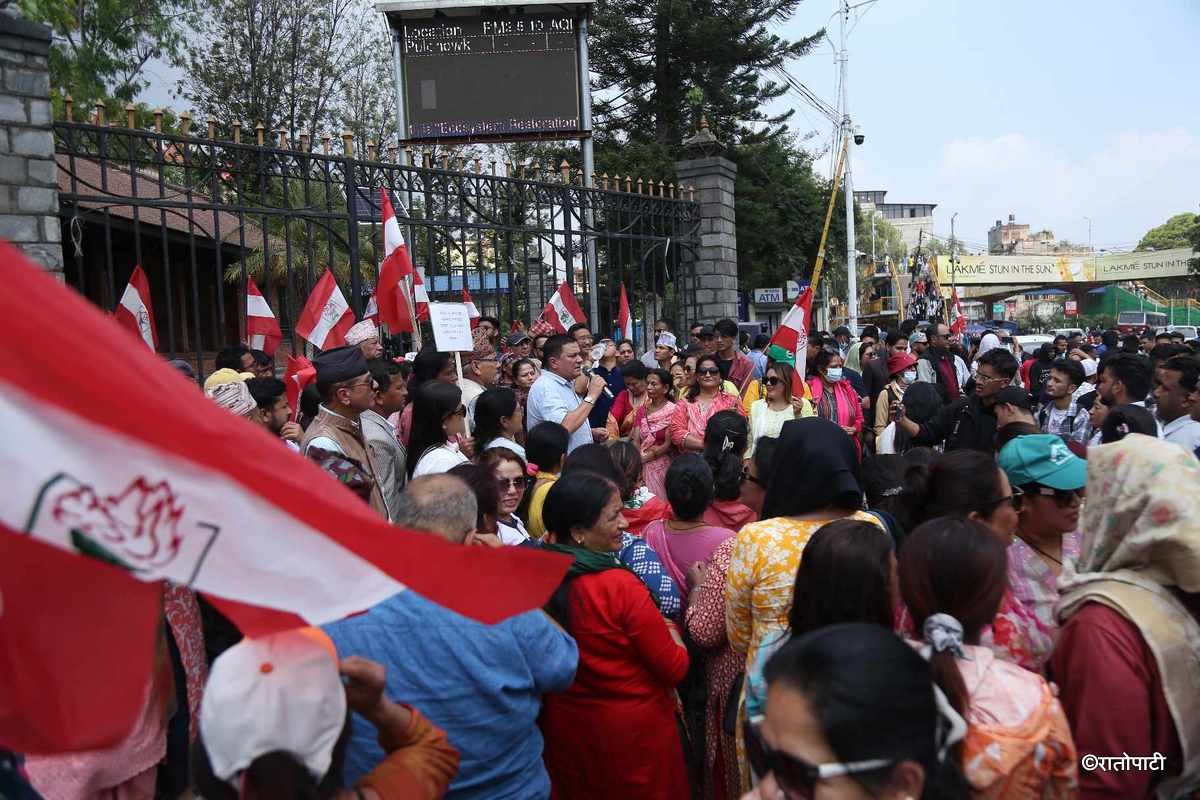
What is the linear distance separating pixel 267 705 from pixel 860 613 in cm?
137

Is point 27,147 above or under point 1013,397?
above

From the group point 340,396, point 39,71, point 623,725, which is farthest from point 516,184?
point 623,725

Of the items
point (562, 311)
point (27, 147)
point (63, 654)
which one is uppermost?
point (27, 147)

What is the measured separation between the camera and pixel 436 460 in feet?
13.8

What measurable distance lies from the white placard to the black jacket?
3.06 metres

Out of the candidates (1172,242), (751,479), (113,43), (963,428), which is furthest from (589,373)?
(1172,242)

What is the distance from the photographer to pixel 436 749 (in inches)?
73.1

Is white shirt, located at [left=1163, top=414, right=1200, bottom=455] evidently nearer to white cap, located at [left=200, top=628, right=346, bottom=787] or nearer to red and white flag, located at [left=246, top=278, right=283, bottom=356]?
white cap, located at [left=200, top=628, right=346, bottom=787]

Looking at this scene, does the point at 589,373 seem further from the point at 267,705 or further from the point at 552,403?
the point at 267,705

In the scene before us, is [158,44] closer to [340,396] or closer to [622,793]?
[340,396]

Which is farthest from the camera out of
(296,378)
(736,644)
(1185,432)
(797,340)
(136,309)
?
(136,309)

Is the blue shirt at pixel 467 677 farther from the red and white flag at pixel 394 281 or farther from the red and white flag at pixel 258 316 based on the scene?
the red and white flag at pixel 258 316

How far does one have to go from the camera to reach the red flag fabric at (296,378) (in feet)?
18.8

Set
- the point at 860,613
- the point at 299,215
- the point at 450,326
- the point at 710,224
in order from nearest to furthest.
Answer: the point at 860,613 < the point at 450,326 < the point at 299,215 < the point at 710,224
